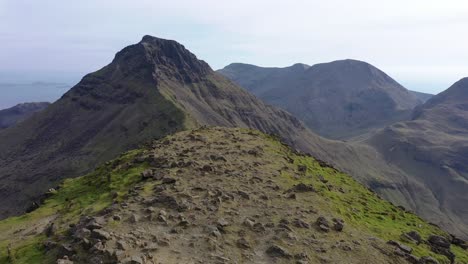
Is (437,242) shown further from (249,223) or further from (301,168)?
(249,223)

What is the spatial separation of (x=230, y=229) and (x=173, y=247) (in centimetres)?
493

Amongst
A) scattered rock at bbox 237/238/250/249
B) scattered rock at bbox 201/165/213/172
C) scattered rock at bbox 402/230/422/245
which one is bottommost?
scattered rock at bbox 402/230/422/245

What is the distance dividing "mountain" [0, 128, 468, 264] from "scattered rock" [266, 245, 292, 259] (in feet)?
0.22

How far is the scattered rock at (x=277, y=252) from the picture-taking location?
30.3 m

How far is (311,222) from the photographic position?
35875 mm

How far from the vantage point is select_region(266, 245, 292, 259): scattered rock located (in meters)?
30.3

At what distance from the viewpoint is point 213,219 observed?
1342 inches

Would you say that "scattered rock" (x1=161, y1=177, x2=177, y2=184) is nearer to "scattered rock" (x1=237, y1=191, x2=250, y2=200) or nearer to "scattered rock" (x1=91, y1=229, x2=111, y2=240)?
"scattered rock" (x1=237, y1=191, x2=250, y2=200)

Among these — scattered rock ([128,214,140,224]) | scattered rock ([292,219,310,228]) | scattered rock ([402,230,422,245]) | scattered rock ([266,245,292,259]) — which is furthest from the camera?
scattered rock ([402,230,422,245])

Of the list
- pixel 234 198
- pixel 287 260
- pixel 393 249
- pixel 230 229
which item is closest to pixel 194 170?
pixel 234 198

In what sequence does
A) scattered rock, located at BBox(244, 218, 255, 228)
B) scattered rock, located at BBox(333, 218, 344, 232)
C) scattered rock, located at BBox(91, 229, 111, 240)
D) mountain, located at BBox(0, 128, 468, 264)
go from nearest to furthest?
scattered rock, located at BBox(91, 229, 111, 240) < mountain, located at BBox(0, 128, 468, 264) < scattered rock, located at BBox(244, 218, 255, 228) < scattered rock, located at BBox(333, 218, 344, 232)

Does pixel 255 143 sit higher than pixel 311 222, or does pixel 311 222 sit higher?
pixel 255 143

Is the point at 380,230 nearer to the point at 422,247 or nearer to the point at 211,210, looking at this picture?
the point at 422,247

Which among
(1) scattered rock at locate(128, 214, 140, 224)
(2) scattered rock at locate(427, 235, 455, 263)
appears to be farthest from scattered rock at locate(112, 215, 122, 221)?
(2) scattered rock at locate(427, 235, 455, 263)
